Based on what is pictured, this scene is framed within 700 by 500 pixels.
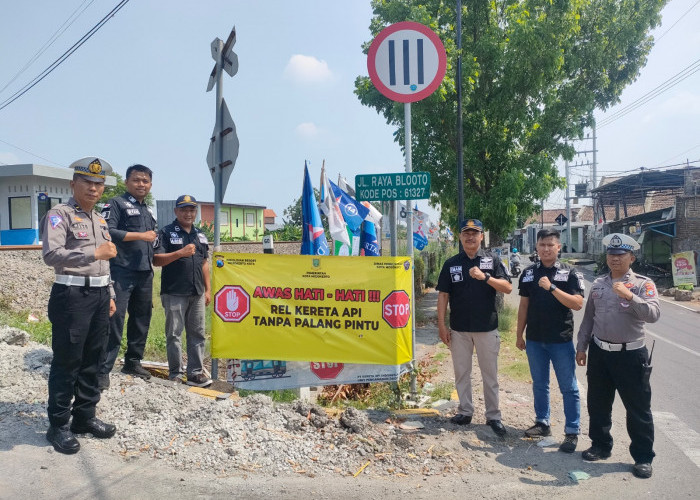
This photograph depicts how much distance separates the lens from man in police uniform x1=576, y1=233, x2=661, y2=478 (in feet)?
13.6

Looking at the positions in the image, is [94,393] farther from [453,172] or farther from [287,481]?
[453,172]

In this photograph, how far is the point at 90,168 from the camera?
407cm

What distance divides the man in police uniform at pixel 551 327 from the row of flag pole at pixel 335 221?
2.55 m

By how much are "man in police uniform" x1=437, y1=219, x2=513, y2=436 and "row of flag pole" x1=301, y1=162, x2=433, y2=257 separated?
2057mm

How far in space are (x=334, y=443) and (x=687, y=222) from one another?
23.8 m

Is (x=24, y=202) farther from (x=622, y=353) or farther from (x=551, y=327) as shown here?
(x=622, y=353)

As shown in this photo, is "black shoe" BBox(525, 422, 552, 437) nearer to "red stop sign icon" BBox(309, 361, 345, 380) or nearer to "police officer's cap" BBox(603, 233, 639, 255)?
"police officer's cap" BBox(603, 233, 639, 255)

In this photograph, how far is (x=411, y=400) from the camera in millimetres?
5559

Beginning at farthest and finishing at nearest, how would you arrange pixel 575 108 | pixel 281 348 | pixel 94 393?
pixel 575 108, pixel 281 348, pixel 94 393

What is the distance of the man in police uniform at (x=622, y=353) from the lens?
414 cm

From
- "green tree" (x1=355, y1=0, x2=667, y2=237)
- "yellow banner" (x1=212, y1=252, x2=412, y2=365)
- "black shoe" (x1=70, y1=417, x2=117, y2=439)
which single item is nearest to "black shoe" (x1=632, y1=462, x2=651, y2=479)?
"yellow banner" (x1=212, y1=252, x2=412, y2=365)

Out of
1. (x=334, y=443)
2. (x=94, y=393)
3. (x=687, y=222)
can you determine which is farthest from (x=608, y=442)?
(x=687, y=222)

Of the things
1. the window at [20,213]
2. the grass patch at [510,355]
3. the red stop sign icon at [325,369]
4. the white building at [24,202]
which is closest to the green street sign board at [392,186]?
the red stop sign icon at [325,369]

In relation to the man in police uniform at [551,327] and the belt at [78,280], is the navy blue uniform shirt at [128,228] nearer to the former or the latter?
the belt at [78,280]
